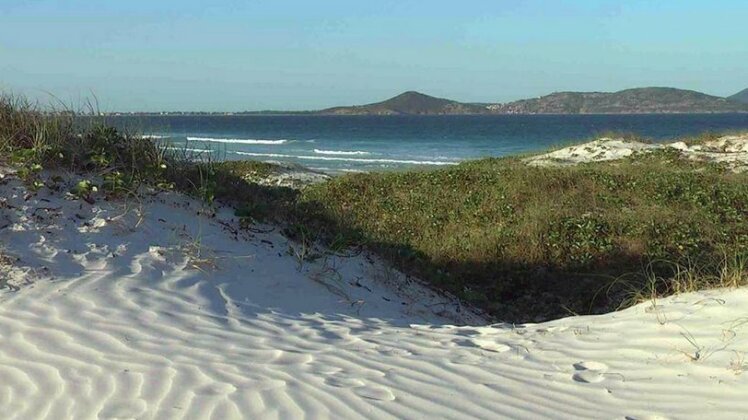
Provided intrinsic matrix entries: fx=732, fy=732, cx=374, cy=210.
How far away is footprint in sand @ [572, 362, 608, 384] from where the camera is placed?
4266 millimetres

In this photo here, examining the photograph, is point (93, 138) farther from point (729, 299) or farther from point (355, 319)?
point (729, 299)

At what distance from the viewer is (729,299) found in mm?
5562

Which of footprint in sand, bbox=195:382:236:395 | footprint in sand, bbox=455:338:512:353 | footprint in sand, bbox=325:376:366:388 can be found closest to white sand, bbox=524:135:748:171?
footprint in sand, bbox=455:338:512:353

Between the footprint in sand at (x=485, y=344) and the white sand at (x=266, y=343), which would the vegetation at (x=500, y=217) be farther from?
the footprint in sand at (x=485, y=344)

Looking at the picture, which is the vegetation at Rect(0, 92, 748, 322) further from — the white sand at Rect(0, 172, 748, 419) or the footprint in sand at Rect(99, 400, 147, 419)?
the footprint in sand at Rect(99, 400, 147, 419)

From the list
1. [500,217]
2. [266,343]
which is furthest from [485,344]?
[500,217]

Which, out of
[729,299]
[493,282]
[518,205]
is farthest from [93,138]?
[518,205]

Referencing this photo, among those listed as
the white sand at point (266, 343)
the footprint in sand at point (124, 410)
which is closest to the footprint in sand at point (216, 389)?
the white sand at point (266, 343)

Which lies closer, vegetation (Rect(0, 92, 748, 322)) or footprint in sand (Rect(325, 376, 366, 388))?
footprint in sand (Rect(325, 376, 366, 388))

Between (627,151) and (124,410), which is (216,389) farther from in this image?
(627,151)

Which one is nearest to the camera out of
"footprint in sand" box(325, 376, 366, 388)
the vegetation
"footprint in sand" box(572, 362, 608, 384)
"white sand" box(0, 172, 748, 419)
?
"white sand" box(0, 172, 748, 419)

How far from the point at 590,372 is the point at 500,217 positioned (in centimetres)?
803

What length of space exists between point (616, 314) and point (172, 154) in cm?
534

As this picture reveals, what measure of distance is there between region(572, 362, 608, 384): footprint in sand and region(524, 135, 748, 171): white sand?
54.7ft
